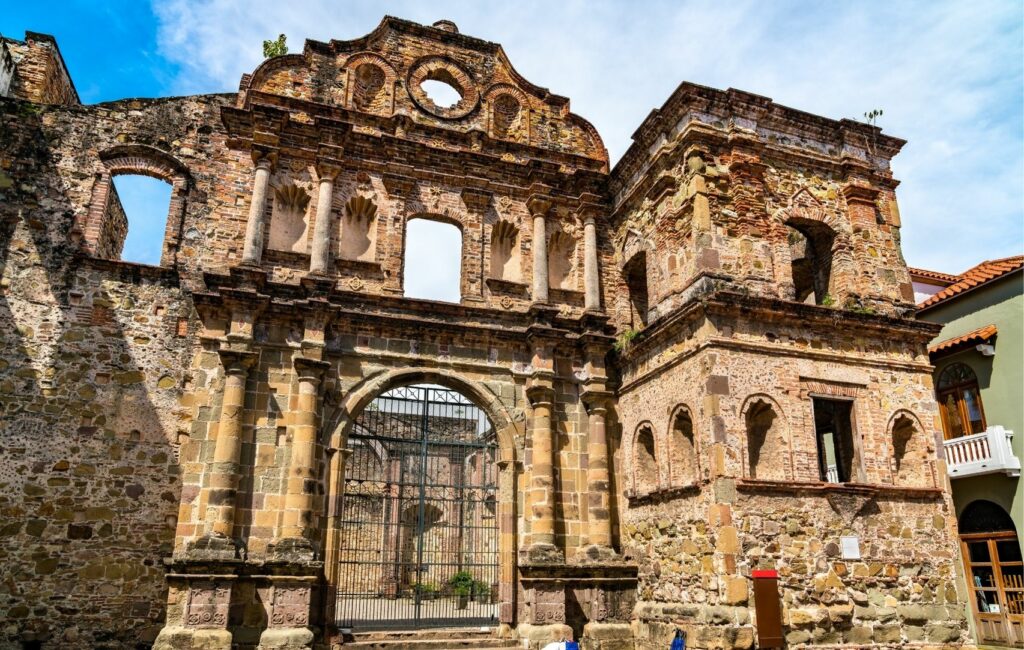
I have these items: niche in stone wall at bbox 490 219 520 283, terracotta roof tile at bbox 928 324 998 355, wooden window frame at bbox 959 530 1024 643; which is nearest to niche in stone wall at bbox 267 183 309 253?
niche in stone wall at bbox 490 219 520 283

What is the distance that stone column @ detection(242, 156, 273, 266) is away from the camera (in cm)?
1339

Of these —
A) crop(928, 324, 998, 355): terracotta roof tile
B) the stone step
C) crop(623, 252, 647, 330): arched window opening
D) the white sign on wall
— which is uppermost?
crop(623, 252, 647, 330): arched window opening

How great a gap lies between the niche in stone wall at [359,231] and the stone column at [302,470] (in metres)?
2.51

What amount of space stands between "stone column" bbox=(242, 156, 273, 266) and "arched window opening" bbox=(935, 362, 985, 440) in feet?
47.1

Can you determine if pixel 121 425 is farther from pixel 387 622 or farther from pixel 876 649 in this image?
pixel 876 649

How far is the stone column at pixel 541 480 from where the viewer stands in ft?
43.0

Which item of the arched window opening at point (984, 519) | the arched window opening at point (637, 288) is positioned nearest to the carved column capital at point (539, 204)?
the arched window opening at point (637, 288)

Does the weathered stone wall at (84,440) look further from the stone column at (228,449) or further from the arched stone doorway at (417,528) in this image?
the arched stone doorway at (417,528)

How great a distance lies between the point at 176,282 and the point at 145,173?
7.58 ft

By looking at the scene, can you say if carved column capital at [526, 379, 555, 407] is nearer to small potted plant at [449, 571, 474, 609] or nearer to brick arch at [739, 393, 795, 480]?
brick arch at [739, 393, 795, 480]

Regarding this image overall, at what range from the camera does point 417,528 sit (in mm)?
21531

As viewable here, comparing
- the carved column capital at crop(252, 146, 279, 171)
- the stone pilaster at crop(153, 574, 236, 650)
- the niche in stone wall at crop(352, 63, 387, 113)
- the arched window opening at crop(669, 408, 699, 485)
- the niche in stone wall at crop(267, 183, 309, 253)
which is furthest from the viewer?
the niche in stone wall at crop(352, 63, 387, 113)

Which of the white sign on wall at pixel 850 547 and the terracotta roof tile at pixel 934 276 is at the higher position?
the terracotta roof tile at pixel 934 276

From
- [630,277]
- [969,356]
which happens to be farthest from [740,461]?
[969,356]
